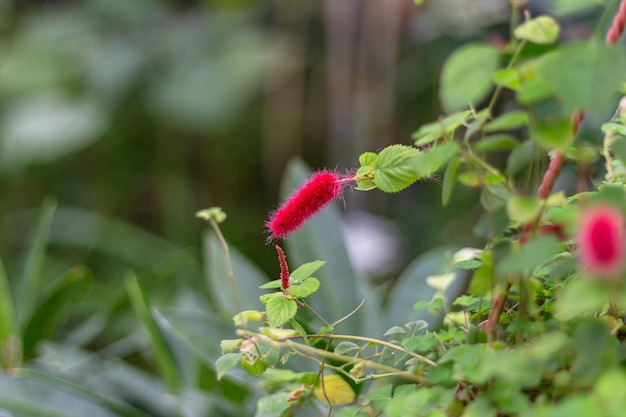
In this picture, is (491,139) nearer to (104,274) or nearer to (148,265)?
(148,265)

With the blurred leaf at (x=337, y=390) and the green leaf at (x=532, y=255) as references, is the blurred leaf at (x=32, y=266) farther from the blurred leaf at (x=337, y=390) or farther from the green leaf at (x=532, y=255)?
the green leaf at (x=532, y=255)

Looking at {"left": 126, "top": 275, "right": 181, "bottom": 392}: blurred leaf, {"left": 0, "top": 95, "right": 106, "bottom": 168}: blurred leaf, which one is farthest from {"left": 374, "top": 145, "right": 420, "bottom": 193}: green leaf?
{"left": 0, "top": 95, "right": 106, "bottom": 168}: blurred leaf

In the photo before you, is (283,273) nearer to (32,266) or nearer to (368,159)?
(368,159)

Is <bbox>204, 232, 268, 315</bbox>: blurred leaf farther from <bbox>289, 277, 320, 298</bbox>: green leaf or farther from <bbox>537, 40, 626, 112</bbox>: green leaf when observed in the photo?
<bbox>537, 40, 626, 112</bbox>: green leaf

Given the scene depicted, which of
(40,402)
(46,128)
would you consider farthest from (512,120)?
(46,128)

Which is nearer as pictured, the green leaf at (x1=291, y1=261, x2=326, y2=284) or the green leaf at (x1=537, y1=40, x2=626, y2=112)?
the green leaf at (x1=537, y1=40, x2=626, y2=112)

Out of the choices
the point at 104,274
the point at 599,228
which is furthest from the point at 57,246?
the point at 599,228

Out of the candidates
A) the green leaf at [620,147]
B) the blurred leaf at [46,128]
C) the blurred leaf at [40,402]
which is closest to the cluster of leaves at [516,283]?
the green leaf at [620,147]
